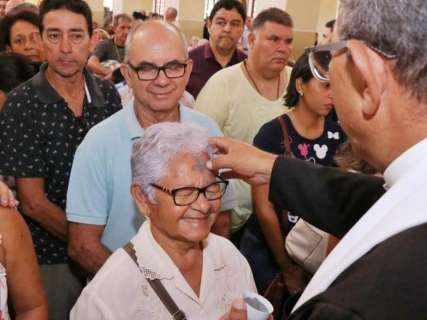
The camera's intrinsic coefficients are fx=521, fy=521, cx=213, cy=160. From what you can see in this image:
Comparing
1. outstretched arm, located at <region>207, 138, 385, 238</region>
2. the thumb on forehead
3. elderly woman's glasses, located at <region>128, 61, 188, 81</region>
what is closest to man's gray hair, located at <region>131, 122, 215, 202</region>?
outstretched arm, located at <region>207, 138, 385, 238</region>

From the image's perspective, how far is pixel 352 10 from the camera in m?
1.12

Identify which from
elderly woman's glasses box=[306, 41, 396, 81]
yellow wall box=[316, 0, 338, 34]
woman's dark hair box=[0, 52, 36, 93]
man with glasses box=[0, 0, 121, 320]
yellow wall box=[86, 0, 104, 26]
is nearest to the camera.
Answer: elderly woman's glasses box=[306, 41, 396, 81]

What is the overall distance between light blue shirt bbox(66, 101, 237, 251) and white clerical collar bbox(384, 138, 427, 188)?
1244 millimetres

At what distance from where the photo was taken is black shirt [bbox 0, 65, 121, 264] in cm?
254

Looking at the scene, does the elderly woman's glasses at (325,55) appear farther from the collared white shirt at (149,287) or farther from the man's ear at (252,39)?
the man's ear at (252,39)

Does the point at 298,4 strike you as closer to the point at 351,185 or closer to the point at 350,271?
the point at 351,185

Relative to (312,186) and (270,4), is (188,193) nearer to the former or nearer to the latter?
(312,186)

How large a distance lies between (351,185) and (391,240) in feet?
2.63

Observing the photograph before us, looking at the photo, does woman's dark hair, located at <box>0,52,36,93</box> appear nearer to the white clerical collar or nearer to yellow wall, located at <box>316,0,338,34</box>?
the white clerical collar

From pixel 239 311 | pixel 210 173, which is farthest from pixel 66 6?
pixel 239 311

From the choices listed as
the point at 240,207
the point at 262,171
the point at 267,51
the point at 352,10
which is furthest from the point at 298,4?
the point at 352,10

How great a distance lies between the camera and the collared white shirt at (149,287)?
1.81 m

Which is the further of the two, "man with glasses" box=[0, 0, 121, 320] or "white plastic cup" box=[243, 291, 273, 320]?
"man with glasses" box=[0, 0, 121, 320]

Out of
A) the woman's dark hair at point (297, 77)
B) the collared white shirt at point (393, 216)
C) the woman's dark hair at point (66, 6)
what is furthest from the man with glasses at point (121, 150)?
the collared white shirt at point (393, 216)
